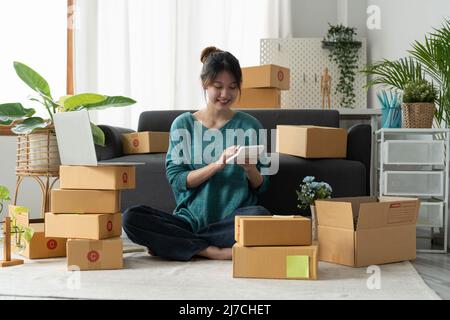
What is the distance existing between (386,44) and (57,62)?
8.15 feet

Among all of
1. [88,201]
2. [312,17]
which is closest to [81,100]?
[88,201]

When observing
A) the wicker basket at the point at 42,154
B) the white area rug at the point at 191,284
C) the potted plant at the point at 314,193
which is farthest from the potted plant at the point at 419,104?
the wicker basket at the point at 42,154

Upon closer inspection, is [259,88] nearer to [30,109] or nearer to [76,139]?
[30,109]

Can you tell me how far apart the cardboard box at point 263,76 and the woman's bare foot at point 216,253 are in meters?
1.44

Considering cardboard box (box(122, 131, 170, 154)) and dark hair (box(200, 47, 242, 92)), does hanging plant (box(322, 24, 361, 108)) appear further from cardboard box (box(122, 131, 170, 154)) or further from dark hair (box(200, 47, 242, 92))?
dark hair (box(200, 47, 242, 92))

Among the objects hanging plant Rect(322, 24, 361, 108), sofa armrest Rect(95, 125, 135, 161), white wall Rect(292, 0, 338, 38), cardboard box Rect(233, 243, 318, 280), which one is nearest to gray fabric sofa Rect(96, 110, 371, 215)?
sofa armrest Rect(95, 125, 135, 161)

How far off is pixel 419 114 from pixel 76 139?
63.6 inches

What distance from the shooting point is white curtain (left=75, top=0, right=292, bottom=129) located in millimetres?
4688

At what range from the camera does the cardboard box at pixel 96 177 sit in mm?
2311

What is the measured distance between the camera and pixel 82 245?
228cm

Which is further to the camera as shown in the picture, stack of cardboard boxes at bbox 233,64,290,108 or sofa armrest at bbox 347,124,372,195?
stack of cardboard boxes at bbox 233,64,290,108

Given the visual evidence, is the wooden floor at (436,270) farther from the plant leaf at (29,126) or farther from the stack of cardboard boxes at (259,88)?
the plant leaf at (29,126)

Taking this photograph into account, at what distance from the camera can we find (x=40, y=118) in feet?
9.22
